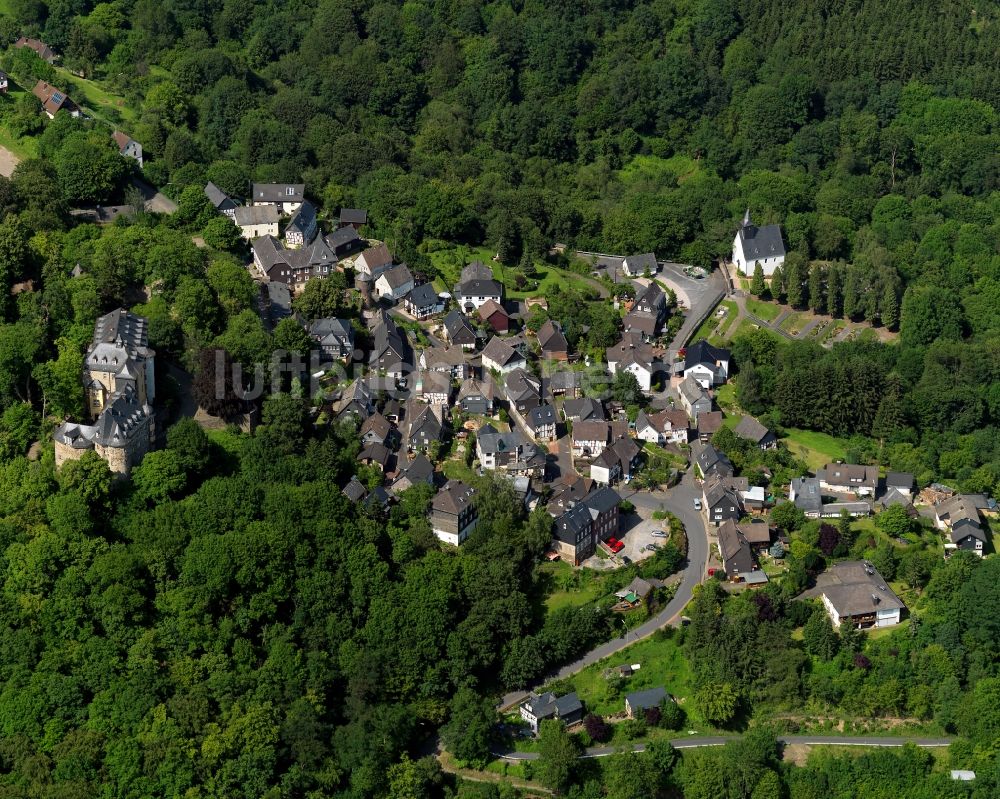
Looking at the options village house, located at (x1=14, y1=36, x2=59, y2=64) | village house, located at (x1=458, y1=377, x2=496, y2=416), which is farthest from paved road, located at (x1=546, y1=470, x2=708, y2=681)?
village house, located at (x1=14, y1=36, x2=59, y2=64)

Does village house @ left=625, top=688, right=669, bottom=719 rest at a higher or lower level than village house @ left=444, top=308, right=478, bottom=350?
lower

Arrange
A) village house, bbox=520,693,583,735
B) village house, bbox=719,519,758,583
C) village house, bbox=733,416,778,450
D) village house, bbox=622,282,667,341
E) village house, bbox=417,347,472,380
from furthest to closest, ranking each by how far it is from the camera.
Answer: village house, bbox=622,282,667,341
village house, bbox=417,347,472,380
village house, bbox=733,416,778,450
village house, bbox=719,519,758,583
village house, bbox=520,693,583,735

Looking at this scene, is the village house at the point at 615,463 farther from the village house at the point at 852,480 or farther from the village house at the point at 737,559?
the village house at the point at 852,480

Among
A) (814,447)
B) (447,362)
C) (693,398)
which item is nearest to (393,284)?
(447,362)

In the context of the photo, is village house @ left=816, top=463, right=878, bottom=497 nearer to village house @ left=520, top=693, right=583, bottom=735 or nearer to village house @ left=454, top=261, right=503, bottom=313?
village house @ left=520, top=693, right=583, bottom=735

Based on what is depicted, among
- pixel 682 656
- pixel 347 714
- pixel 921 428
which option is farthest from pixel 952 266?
pixel 347 714

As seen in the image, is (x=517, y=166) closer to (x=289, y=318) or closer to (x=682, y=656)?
(x=289, y=318)

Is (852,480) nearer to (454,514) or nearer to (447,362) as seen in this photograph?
(454,514)

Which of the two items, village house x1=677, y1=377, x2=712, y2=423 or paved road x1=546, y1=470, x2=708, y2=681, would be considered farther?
village house x1=677, y1=377, x2=712, y2=423
